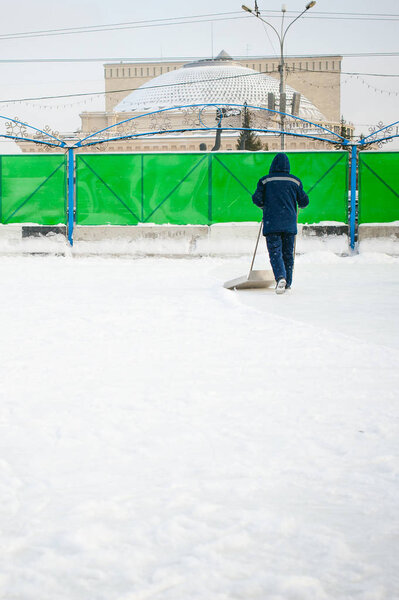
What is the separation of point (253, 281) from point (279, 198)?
3.36 feet

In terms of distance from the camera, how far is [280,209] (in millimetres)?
9438

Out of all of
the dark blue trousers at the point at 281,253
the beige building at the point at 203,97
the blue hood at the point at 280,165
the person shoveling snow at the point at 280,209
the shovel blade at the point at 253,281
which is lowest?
the shovel blade at the point at 253,281

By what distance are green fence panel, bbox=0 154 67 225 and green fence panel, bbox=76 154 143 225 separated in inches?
14.4

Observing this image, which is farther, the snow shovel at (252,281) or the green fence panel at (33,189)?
the green fence panel at (33,189)

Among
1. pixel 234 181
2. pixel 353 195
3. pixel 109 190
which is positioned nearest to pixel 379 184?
pixel 353 195

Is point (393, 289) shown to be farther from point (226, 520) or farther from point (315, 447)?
point (226, 520)

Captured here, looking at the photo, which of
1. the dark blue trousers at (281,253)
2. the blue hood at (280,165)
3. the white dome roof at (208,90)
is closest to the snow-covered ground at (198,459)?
the dark blue trousers at (281,253)

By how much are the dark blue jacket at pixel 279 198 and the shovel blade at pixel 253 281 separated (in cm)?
53

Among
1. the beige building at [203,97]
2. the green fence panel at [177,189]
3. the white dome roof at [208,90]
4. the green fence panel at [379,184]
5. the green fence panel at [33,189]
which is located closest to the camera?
the green fence panel at [379,184]

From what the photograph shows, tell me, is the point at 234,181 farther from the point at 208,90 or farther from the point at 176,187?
the point at 208,90

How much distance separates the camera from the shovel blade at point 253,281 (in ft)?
31.0

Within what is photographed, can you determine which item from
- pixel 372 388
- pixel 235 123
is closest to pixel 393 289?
pixel 372 388

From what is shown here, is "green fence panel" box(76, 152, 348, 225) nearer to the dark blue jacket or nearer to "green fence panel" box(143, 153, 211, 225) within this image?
"green fence panel" box(143, 153, 211, 225)

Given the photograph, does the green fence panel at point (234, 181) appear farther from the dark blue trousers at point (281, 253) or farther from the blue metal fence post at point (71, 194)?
the dark blue trousers at point (281, 253)
